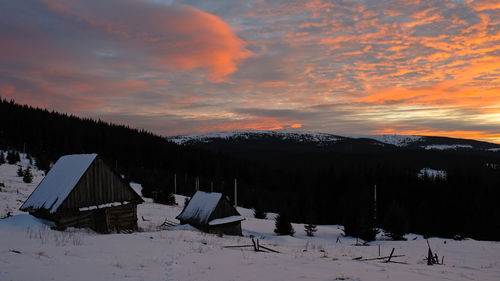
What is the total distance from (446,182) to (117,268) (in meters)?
79.0

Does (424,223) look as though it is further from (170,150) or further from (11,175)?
(170,150)

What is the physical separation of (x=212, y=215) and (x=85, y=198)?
12896 millimetres

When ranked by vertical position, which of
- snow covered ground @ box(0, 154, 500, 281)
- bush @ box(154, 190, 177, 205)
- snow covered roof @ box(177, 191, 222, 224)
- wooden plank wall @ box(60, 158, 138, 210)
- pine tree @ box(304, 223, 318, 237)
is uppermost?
wooden plank wall @ box(60, 158, 138, 210)

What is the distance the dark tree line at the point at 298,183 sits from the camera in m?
54.9

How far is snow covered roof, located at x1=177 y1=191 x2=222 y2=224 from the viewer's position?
99.0 ft

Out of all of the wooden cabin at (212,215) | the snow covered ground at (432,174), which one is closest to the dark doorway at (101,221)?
the wooden cabin at (212,215)

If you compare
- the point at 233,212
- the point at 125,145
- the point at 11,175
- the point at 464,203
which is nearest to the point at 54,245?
the point at 233,212

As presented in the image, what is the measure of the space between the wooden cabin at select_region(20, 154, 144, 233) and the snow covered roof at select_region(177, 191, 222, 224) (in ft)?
28.1

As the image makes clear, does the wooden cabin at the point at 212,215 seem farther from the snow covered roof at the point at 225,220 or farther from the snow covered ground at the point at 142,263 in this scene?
the snow covered ground at the point at 142,263

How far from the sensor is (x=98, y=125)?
120 meters

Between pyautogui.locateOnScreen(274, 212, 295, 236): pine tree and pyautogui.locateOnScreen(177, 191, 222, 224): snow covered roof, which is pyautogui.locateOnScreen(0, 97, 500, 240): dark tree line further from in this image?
pyautogui.locateOnScreen(177, 191, 222, 224): snow covered roof

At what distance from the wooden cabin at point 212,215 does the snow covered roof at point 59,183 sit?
41.9 feet

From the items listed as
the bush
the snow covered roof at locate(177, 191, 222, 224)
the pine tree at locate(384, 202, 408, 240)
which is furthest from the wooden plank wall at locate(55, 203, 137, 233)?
the bush

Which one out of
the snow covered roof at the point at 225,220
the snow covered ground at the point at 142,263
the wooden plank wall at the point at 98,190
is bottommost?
the snow covered roof at the point at 225,220
